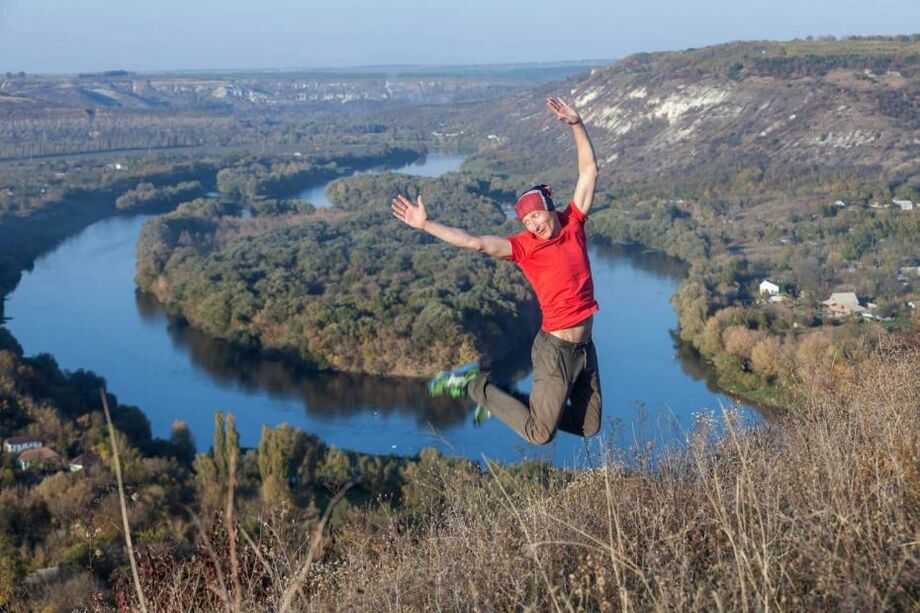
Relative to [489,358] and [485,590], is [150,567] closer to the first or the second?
[485,590]

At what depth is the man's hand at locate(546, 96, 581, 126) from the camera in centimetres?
346

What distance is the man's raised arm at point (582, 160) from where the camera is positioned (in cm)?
335

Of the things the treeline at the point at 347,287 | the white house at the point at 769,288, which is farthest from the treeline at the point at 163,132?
the white house at the point at 769,288

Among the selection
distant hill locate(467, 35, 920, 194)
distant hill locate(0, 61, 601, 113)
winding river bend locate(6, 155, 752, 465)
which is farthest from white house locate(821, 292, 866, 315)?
distant hill locate(0, 61, 601, 113)

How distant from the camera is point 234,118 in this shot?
60312 millimetres

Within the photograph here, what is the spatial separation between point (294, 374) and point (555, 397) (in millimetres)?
14757

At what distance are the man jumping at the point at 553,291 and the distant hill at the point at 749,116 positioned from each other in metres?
27.3

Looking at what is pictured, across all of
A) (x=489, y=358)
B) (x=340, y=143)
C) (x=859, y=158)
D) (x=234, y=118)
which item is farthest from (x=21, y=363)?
(x=234, y=118)

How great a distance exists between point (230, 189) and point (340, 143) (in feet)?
45.8

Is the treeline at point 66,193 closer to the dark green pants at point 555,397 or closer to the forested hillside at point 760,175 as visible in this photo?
the forested hillside at point 760,175

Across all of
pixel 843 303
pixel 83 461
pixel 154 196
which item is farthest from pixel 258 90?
pixel 83 461

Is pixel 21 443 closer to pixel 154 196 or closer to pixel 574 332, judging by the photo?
pixel 574 332

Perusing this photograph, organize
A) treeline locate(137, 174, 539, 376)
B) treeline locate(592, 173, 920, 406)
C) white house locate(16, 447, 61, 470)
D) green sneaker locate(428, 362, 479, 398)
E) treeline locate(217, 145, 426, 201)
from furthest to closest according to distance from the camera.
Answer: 1. treeline locate(217, 145, 426, 201)
2. treeline locate(137, 174, 539, 376)
3. treeline locate(592, 173, 920, 406)
4. white house locate(16, 447, 61, 470)
5. green sneaker locate(428, 362, 479, 398)

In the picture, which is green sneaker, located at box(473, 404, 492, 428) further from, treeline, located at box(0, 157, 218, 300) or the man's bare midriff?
treeline, located at box(0, 157, 218, 300)
